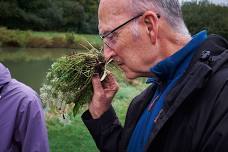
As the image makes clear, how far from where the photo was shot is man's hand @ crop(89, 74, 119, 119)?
280cm

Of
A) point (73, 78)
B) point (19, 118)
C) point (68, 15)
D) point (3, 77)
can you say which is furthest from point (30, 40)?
point (73, 78)

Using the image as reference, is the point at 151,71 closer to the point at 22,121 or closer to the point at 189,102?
the point at 189,102

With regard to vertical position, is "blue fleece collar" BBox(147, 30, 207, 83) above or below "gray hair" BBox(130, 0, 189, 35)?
below

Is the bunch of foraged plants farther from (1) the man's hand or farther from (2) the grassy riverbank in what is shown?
(2) the grassy riverbank

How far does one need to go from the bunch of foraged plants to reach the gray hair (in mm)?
772

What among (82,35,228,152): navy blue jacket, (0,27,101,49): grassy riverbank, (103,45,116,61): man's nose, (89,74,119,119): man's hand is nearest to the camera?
Answer: (82,35,228,152): navy blue jacket

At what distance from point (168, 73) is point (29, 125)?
1838mm

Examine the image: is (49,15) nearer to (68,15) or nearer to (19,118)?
(68,15)

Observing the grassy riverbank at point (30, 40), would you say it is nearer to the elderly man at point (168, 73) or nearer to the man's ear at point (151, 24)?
the elderly man at point (168, 73)

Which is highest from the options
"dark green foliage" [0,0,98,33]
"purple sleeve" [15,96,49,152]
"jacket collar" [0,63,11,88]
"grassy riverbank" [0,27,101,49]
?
"jacket collar" [0,63,11,88]

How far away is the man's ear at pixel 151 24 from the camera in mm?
2111

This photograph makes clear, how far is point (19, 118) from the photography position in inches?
145

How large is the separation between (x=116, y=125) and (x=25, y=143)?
1.19 meters

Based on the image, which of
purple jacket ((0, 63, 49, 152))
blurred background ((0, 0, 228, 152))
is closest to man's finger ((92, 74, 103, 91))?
purple jacket ((0, 63, 49, 152))
